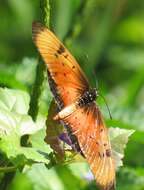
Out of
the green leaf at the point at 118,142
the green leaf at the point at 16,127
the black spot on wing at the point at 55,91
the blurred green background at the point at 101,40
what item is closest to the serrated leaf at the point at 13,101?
the green leaf at the point at 16,127

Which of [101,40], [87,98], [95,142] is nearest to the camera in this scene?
[95,142]

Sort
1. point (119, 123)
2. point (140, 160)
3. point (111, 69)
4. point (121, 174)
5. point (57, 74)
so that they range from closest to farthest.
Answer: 1. point (57, 74)
2. point (119, 123)
3. point (121, 174)
4. point (140, 160)
5. point (111, 69)

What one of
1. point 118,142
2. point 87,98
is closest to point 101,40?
point 87,98

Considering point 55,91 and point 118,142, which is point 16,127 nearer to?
point 55,91

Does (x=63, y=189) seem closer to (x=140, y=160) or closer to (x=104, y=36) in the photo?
(x=140, y=160)

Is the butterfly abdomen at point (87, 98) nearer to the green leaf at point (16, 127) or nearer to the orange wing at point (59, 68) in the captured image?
the orange wing at point (59, 68)

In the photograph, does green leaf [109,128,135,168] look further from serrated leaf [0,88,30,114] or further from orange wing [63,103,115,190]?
serrated leaf [0,88,30,114]

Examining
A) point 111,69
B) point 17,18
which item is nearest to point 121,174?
point 111,69
